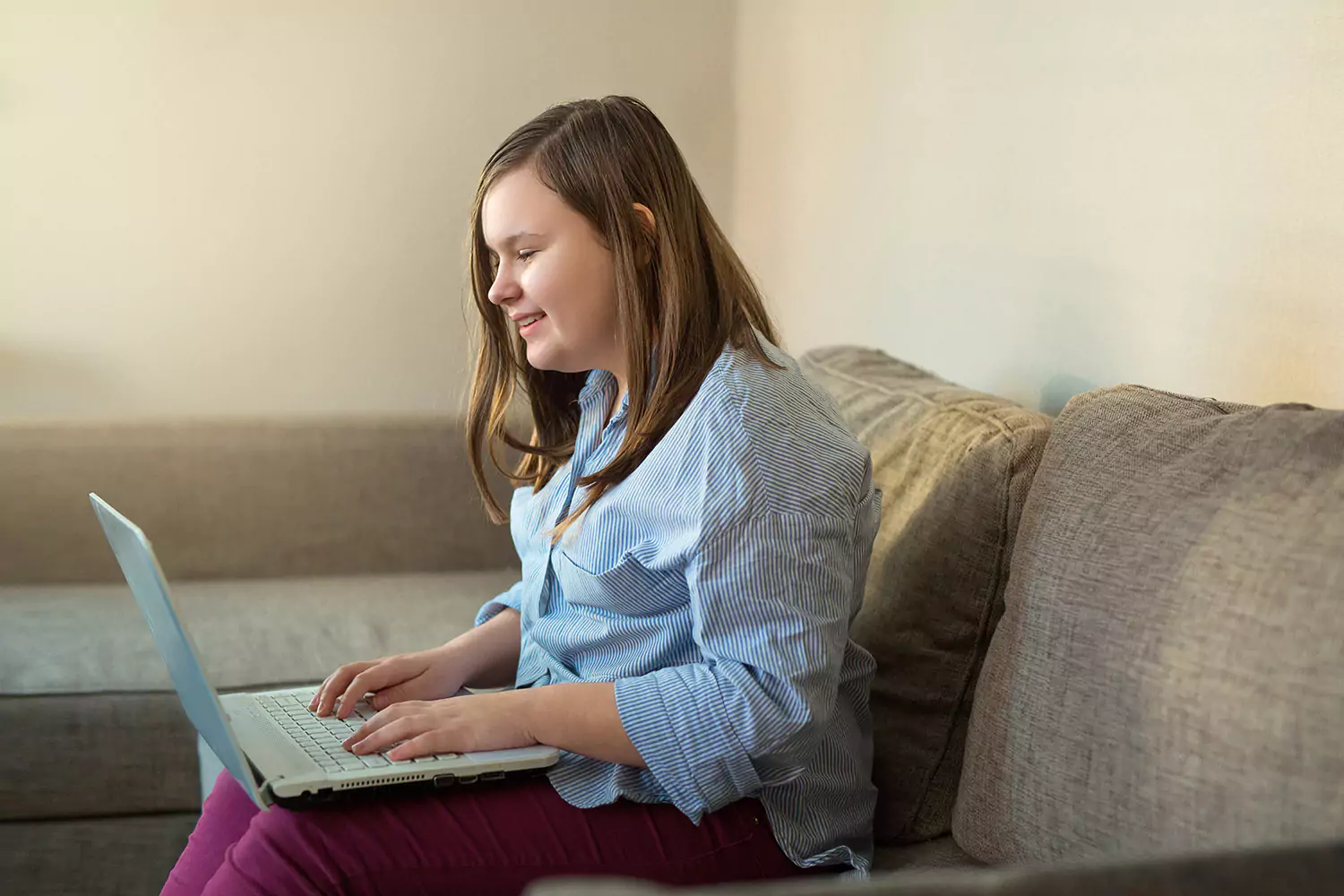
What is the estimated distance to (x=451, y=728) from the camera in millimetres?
990

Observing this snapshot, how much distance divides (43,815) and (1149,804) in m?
1.40

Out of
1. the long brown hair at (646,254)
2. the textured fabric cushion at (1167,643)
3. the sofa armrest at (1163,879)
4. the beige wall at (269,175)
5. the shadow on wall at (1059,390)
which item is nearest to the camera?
the sofa armrest at (1163,879)

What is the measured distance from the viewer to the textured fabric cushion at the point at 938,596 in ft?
3.67

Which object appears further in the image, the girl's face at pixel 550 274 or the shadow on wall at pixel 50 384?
the shadow on wall at pixel 50 384

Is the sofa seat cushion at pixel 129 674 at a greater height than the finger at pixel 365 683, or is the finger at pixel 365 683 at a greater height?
the finger at pixel 365 683

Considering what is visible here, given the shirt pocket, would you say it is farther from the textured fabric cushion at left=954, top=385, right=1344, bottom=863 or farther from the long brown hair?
the textured fabric cushion at left=954, top=385, right=1344, bottom=863

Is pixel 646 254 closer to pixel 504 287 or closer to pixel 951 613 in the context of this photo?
pixel 504 287

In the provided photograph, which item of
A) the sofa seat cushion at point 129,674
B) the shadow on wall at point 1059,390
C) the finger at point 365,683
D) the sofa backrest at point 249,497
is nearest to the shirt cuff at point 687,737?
the finger at point 365,683

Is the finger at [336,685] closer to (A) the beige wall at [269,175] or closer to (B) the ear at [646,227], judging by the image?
(B) the ear at [646,227]

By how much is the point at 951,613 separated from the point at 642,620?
0.29m

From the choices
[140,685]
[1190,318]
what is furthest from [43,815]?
[1190,318]

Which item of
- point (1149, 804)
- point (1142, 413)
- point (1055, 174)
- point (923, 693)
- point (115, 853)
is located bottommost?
point (115, 853)

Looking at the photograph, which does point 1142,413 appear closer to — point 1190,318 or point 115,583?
point 1190,318

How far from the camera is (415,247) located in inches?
105
